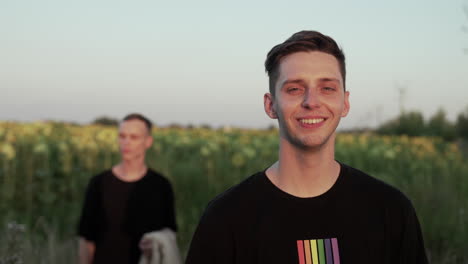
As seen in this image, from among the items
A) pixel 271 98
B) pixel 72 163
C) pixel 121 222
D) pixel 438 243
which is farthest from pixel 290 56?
pixel 72 163

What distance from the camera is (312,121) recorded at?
175cm

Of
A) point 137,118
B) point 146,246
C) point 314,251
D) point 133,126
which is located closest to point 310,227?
point 314,251

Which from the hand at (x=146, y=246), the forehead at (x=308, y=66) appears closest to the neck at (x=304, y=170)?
the forehead at (x=308, y=66)

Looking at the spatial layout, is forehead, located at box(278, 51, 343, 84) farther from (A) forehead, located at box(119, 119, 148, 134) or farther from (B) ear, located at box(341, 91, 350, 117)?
(A) forehead, located at box(119, 119, 148, 134)

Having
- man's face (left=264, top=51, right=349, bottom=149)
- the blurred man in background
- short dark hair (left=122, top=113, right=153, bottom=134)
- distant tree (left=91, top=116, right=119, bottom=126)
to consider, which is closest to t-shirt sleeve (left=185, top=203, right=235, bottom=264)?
man's face (left=264, top=51, right=349, bottom=149)

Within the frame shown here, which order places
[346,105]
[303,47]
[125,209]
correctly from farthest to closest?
[125,209]
[346,105]
[303,47]

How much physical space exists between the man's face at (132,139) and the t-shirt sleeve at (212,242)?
7.38 feet

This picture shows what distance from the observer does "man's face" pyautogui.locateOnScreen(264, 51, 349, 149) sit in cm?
176

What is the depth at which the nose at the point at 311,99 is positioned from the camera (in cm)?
173

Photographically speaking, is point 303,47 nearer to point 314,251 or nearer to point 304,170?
point 304,170

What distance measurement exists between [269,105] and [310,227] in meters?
0.46

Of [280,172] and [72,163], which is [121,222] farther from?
[72,163]

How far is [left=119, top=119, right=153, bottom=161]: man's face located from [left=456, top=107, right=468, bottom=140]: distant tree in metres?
21.3

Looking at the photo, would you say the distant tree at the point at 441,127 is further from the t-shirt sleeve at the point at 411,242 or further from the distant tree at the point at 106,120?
the t-shirt sleeve at the point at 411,242
